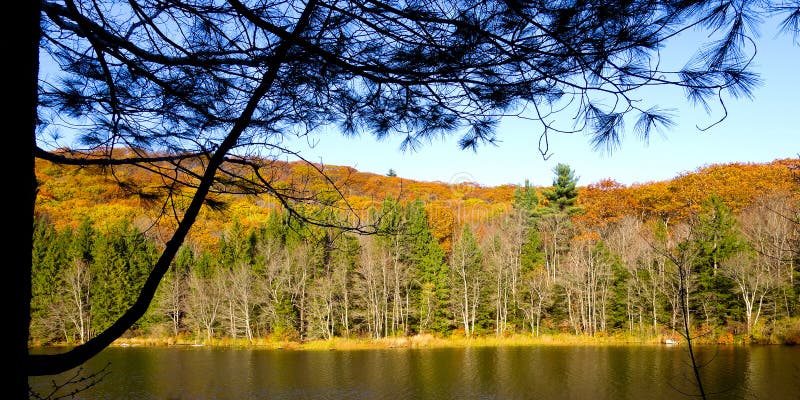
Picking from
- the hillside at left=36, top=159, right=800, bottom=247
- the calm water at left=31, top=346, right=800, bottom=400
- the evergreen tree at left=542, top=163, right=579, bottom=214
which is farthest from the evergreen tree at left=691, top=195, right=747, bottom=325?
the evergreen tree at left=542, top=163, right=579, bottom=214

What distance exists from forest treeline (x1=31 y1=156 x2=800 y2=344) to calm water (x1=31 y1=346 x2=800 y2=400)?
3.60m

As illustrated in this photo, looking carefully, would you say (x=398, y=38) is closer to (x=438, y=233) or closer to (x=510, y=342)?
(x=510, y=342)

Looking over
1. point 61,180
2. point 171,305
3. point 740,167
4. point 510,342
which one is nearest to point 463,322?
point 510,342

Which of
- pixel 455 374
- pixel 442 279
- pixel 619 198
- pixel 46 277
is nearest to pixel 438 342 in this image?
pixel 442 279

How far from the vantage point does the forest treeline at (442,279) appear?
24.1 metres

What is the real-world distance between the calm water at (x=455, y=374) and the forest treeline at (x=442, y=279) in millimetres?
3598

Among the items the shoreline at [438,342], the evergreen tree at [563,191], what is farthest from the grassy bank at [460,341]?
the evergreen tree at [563,191]

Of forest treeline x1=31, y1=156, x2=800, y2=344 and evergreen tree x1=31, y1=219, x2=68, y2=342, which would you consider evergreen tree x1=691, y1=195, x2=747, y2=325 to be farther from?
evergreen tree x1=31, y1=219, x2=68, y2=342

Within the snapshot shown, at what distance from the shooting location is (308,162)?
2.46 metres

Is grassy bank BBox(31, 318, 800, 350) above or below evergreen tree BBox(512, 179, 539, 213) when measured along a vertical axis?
below

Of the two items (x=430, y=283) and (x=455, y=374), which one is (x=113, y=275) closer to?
(x=430, y=283)

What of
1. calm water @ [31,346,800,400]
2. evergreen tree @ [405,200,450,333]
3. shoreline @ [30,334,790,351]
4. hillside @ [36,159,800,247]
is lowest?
shoreline @ [30,334,790,351]

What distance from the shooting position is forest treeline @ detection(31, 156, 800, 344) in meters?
24.1

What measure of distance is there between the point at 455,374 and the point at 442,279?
10.8 m
